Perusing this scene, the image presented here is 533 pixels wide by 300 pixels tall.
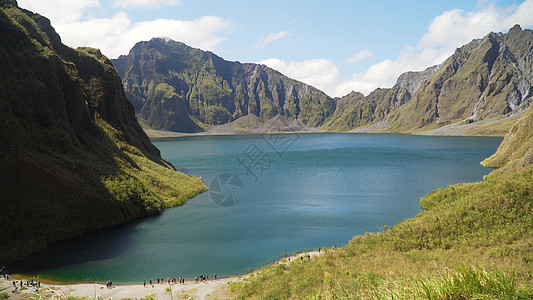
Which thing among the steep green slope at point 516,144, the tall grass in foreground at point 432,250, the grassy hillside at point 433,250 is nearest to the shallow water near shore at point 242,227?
the steep green slope at point 516,144

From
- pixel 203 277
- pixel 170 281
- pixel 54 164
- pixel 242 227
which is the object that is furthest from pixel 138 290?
pixel 54 164

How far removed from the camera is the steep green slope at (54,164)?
51.7m

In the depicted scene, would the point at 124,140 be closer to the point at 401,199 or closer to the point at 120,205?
the point at 120,205

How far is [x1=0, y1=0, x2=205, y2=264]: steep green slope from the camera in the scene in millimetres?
51656

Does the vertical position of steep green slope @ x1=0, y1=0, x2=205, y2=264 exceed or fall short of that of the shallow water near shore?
it exceeds it

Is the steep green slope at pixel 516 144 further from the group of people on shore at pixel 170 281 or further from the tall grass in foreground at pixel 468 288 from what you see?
the tall grass in foreground at pixel 468 288

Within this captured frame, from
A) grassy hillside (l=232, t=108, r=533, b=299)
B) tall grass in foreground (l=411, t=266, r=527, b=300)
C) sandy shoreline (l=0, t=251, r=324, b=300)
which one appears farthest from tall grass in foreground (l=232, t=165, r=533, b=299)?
tall grass in foreground (l=411, t=266, r=527, b=300)

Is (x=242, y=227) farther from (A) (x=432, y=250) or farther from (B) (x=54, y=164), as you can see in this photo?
(B) (x=54, y=164)

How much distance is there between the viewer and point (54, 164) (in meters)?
59.6

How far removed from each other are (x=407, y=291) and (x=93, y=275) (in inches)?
1712

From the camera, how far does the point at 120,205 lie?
64625 mm

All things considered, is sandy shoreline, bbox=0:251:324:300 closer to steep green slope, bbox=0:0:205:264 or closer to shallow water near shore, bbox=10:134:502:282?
shallow water near shore, bbox=10:134:502:282

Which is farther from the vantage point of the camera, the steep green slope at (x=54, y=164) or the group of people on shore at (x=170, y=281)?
the steep green slope at (x=54, y=164)

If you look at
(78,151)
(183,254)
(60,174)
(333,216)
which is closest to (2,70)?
(78,151)
